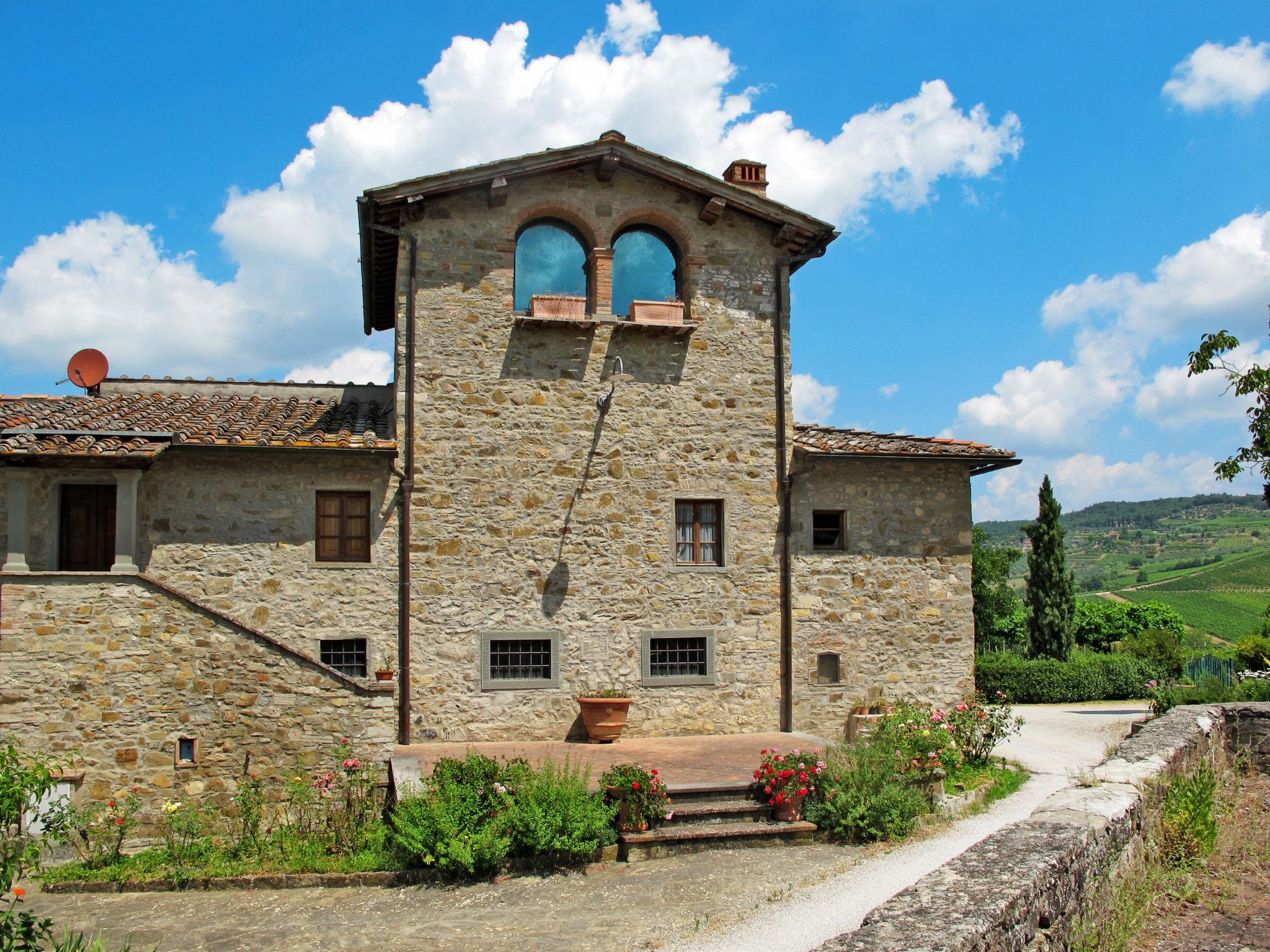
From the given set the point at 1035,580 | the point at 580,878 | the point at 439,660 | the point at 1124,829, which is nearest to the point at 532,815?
the point at 580,878

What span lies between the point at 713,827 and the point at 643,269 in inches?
347

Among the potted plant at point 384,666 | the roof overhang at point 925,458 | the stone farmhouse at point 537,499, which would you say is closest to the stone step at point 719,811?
the stone farmhouse at point 537,499

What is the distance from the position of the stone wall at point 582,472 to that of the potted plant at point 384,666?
0.44 metres

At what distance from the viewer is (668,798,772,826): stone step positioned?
11109 mm

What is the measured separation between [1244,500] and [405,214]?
124 metres

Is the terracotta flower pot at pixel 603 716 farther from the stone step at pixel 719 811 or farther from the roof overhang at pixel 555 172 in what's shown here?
the roof overhang at pixel 555 172

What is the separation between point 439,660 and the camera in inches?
551

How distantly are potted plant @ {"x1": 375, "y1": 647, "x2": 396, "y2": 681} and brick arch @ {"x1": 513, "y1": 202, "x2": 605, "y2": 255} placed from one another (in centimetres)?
662

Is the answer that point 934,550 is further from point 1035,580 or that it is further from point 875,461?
point 1035,580

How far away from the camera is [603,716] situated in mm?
14039

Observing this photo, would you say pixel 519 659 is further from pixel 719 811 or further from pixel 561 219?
A: pixel 561 219

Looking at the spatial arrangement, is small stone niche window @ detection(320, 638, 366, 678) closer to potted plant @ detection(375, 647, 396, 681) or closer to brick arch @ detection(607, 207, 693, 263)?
potted plant @ detection(375, 647, 396, 681)

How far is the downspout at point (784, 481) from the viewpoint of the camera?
49.8ft

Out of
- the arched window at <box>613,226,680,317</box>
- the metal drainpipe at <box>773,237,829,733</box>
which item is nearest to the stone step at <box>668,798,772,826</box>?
the metal drainpipe at <box>773,237,829,733</box>
